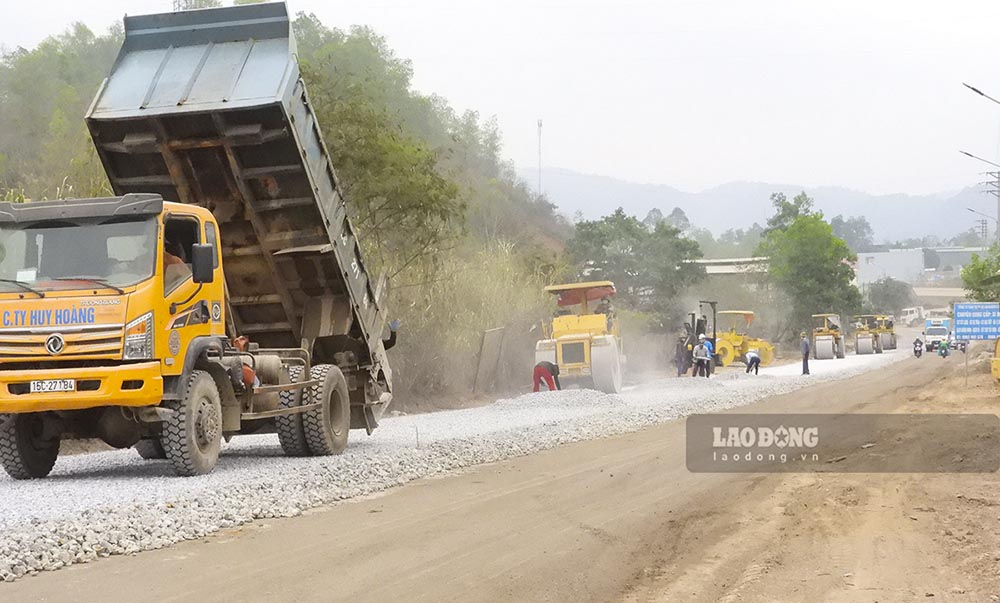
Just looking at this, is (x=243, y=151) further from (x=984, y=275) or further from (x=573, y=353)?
(x=984, y=275)

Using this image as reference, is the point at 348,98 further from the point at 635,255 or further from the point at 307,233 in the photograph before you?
the point at 635,255

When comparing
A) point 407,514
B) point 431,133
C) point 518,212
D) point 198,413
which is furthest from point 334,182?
point 518,212

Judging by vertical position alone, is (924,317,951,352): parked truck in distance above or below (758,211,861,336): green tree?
below

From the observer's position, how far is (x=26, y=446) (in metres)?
13.0

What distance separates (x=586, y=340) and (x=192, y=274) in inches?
742

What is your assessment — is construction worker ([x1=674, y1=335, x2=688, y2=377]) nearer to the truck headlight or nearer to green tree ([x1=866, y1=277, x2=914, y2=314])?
the truck headlight

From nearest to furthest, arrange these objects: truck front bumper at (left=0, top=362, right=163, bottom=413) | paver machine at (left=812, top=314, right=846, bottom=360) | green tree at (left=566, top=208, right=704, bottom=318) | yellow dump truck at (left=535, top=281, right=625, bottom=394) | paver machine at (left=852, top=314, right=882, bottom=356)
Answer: truck front bumper at (left=0, top=362, right=163, bottom=413), yellow dump truck at (left=535, top=281, right=625, bottom=394), green tree at (left=566, top=208, right=704, bottom=318), paver machine at (left=812, top=314, right=846, bottom=360), paver machine at (left=852, top=314, right=882, bottom=356)

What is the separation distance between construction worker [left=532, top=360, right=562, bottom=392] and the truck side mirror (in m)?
18.7

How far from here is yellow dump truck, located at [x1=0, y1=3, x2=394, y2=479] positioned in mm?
11852

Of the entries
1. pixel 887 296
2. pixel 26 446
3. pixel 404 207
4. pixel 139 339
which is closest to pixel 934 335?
pixel 404 207

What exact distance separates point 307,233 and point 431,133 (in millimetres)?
60771

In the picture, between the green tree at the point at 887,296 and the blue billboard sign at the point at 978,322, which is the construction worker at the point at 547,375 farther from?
the green tree at the point at 887,296

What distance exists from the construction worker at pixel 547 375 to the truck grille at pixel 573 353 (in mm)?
366

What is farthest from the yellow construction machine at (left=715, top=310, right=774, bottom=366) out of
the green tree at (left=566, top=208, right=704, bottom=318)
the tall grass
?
the tall grass
